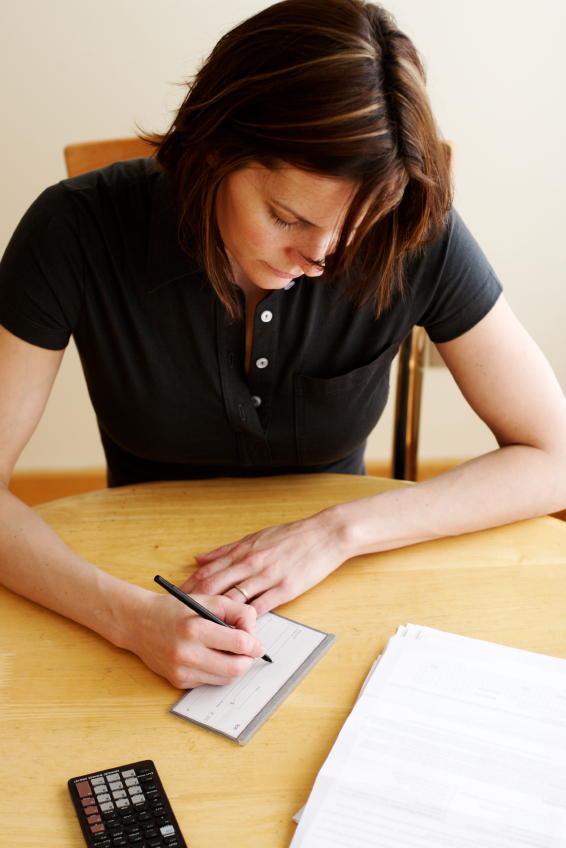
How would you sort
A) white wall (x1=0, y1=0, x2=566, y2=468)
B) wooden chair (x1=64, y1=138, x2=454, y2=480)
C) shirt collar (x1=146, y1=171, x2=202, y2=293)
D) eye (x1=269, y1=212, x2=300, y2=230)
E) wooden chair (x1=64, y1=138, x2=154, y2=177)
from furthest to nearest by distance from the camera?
white wall (x1=0, y1=0, x2=566, y2=468), wooden chair (x1=64, y1=138, x2=454, y2=480), wooden chair (x1=64, y1=138, x2=154, y2=177), shirt collar (x1=146, y1=171, x2=202, y2=293), eye (x1=269, y1=212, x2=300, y2=230)

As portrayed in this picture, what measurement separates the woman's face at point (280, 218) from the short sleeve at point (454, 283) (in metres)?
0.23

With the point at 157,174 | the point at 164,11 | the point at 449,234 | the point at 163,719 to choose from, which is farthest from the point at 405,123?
the point at 164,11

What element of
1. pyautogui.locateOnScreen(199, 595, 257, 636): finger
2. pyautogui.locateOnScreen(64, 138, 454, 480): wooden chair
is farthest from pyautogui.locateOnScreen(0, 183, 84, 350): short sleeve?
pyautogui.locateOnScreen(64, 138, 454, 480): wooden chair

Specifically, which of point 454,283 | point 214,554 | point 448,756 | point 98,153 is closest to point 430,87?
point 98,153

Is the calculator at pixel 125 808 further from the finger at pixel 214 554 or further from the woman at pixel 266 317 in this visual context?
the finger at pixel 214 554

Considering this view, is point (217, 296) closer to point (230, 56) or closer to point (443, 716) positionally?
point (230, 56)

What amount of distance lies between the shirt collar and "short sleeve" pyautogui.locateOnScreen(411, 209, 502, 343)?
0.33m

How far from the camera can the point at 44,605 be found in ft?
2.87

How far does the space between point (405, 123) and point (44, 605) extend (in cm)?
68

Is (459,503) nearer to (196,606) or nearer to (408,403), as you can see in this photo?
(196,606)

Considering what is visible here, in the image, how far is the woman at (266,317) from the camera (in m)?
0.76

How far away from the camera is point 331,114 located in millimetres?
722

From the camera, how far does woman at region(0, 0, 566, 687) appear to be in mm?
756

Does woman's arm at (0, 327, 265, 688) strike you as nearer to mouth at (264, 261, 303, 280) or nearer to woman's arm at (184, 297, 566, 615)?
woman's arm at (184, 297, 566, 615)
